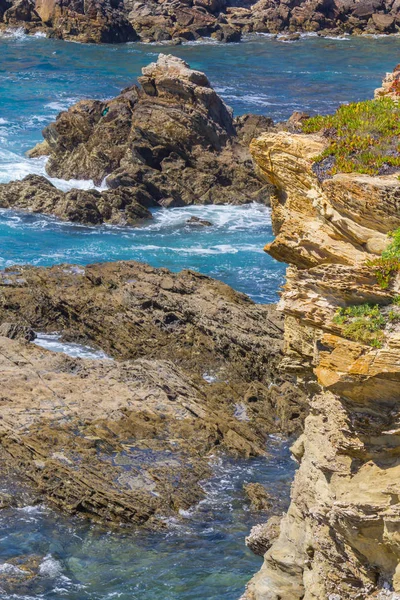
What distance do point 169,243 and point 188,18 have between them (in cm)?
6315

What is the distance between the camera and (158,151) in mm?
48844

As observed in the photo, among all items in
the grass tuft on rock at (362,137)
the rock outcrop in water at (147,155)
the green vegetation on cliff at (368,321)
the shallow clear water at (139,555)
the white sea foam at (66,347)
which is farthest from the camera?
the rock outcrop in water at (147,155)

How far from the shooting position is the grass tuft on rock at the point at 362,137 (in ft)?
42.4

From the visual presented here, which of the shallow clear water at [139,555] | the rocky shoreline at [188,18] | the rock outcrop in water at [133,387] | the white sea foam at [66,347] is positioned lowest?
the shallow clear water at [139,555]

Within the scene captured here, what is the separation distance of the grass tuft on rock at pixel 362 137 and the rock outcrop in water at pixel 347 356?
0.28 m

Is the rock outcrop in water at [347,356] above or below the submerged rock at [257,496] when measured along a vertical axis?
above

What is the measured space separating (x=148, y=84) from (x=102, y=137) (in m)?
4.54

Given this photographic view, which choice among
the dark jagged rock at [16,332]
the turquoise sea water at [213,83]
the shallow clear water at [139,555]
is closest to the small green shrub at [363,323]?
the shallow clear water at [139,555]

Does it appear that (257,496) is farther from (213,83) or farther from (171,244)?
(213,83)

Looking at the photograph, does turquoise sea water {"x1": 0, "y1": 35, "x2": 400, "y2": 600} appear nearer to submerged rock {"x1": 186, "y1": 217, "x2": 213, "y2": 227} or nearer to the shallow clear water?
the shallow clear water

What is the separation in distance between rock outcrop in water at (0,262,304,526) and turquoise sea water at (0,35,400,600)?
76 cm

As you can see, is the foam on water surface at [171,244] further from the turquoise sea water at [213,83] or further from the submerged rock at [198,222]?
the submerged rock at [198,222]

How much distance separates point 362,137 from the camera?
13570mm

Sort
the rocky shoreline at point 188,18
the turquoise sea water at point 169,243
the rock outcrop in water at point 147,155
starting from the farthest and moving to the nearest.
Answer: the rocky shoreline at point 188,18 < the rock outcrop in water at point 147,155 < the turquoise sea water at point 169,243
